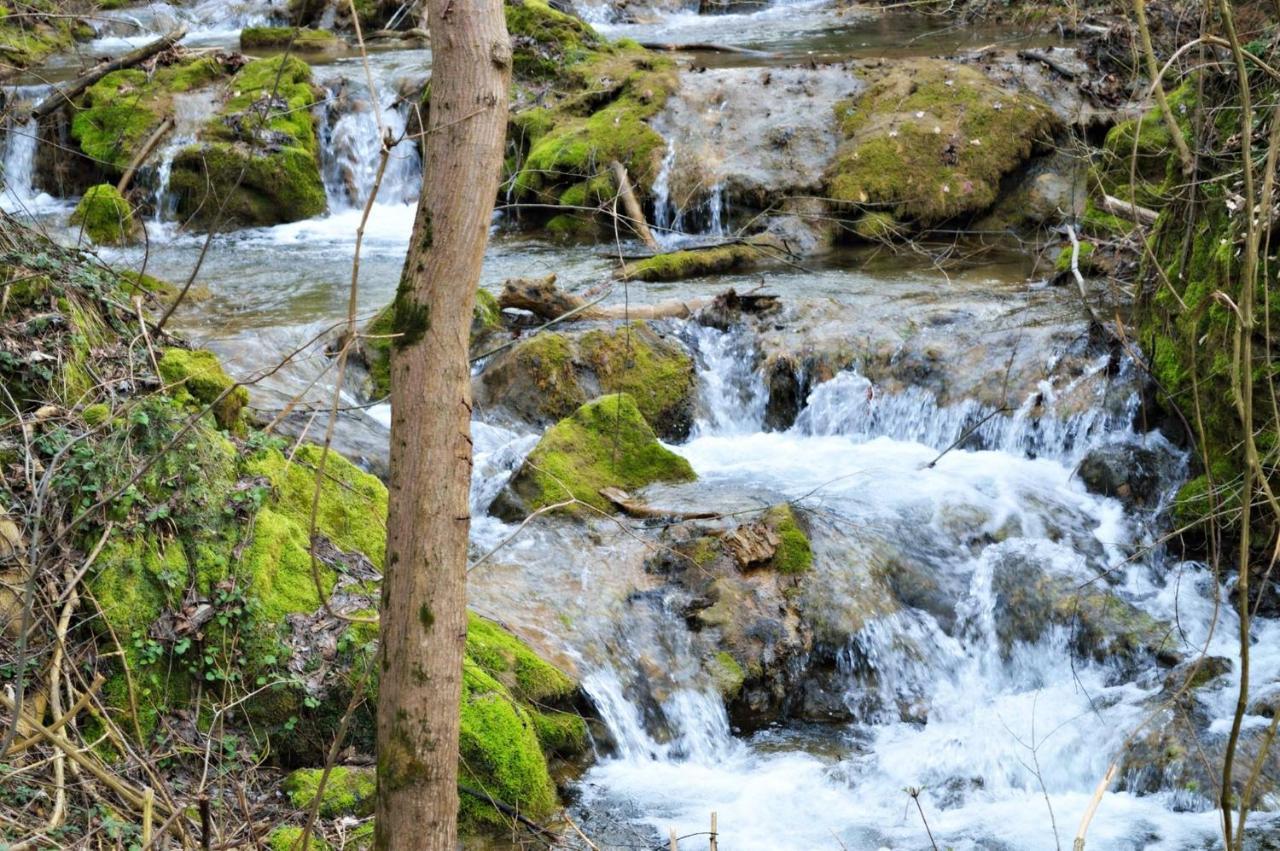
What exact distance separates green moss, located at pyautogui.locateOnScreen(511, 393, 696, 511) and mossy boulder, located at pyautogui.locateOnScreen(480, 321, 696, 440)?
870mm

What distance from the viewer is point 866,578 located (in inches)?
274

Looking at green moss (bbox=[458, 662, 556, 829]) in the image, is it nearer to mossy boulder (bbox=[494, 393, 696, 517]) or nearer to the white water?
the white water

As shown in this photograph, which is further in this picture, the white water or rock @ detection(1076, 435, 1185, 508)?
rock @ detection(1076, 435, 1185, 508)

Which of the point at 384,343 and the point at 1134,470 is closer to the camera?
the point at 1134,470

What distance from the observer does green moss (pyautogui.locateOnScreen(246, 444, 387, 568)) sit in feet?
17.4

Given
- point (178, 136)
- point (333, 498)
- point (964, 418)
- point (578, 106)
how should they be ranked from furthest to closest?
point (578, 106), point (178, 136), point (964, 418), point (333, 498)

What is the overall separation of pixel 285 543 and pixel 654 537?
2.67 m

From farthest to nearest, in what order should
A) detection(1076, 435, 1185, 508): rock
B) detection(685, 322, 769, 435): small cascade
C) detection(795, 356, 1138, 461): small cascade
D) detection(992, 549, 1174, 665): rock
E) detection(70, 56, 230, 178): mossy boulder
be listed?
detection(70, 56, 230, 178): mossy boulder → detection(685, 322, 769, 435): small cascade → detection(795, 356, 1138, 461): small cascade → detection(1076, 435, 1185, 508): rock → detection(992, 549, 1174, 665): rock

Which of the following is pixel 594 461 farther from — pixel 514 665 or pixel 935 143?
pixel 935 143

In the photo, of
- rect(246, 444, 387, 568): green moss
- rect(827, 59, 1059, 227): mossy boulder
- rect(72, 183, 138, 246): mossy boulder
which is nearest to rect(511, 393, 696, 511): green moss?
rect(246, 444, 387, 568): green moss

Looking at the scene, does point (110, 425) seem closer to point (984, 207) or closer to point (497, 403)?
point (497, 403)

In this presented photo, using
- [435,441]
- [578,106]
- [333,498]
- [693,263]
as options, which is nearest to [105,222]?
[578,106]

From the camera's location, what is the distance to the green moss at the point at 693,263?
11.5 metres

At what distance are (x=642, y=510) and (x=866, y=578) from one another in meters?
1.48
